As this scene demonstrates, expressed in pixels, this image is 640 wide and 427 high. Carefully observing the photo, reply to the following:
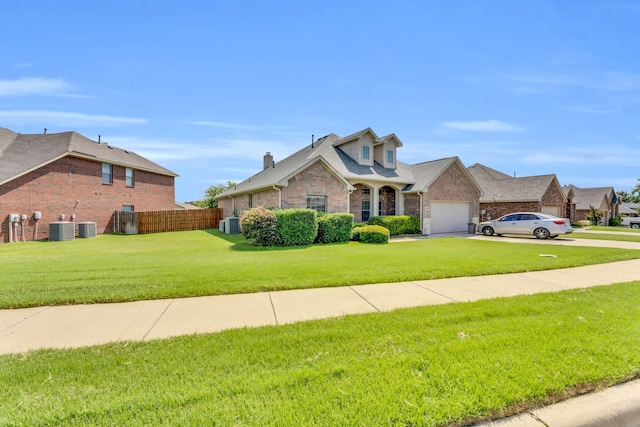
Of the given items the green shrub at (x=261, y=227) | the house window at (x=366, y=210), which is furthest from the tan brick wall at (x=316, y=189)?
the house window at (x=366, y=210)

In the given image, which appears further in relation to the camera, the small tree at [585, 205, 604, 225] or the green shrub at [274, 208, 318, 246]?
the small tree at [585, 205, 604, 225]

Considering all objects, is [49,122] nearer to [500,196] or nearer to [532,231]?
[532,231]

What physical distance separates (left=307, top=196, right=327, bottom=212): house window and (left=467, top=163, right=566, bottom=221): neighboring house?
16.9 meters

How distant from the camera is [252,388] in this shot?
8.14ft

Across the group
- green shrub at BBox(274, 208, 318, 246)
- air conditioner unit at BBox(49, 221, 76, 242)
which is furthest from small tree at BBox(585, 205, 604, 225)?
air conditioner unit at BBox(49, 221, 76, 242)

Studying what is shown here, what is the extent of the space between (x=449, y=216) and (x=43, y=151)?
2851cm

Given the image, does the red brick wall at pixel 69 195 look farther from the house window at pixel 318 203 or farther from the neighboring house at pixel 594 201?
the neighboring house at pixel 594 201

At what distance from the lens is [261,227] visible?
491 inches

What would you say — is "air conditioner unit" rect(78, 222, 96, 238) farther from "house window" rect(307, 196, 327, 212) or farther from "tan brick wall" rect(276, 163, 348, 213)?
"house window" rect(307, 196, 327, 212)

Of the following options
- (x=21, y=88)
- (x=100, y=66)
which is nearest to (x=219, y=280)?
(x=100, y=66)

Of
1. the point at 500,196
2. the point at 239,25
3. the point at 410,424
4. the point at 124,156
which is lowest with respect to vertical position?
the point at 410,424

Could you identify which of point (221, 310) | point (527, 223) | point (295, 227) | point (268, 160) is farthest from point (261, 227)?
point (527, 223)

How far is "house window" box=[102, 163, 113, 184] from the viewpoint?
20.9 metres

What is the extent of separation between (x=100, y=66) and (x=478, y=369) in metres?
14.8
